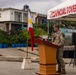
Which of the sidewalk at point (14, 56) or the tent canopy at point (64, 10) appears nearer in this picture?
the tent canopy at point (64, 10)

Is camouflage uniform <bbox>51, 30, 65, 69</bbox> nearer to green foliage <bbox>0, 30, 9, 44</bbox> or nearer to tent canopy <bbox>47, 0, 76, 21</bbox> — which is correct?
tent canopy <bbox>47, 0, 76, 21</bbox>

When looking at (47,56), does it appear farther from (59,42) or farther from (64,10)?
(64,10)

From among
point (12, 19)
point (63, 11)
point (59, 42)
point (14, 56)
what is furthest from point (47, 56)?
point (12, 19)

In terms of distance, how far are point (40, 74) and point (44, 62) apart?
470 millimetres

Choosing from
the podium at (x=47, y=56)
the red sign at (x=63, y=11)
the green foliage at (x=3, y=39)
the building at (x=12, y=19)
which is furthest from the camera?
the building at (x=12, y=19)

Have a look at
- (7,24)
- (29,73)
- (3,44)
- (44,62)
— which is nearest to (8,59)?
(29,73)

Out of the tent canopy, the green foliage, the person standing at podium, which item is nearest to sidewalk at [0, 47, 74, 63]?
the tent canopy

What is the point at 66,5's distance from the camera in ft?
36.1

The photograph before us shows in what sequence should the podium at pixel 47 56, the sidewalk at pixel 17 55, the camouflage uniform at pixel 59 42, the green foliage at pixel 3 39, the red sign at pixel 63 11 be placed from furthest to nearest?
the green foliage at pixel 3 39 < the sidewalk at pixel 17 55 < the camouflage uniform at pixel 59 42 < the podium at pixel 47 56 < the red sign at pixel 63 11

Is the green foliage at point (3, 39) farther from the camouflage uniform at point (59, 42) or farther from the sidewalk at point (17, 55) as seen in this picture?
the camouflage uniform at point (59, 42)

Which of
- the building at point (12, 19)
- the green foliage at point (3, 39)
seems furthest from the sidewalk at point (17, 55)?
the building at point (12, 19)

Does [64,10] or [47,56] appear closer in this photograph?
[47,56]

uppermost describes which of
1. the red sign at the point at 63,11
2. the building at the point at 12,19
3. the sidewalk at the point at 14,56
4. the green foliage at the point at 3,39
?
the building at the point at 12,19

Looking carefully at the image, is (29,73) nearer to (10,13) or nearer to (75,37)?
(75,37)
